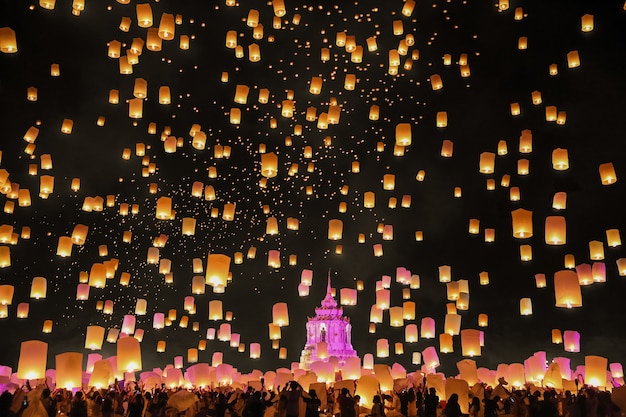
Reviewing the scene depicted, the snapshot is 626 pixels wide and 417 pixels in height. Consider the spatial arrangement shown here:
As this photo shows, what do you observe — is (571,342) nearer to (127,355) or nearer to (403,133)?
(403,133)

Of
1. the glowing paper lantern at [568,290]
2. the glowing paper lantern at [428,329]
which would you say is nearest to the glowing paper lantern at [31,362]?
the glowing paper lantern at [568,290]

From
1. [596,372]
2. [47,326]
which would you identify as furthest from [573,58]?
[47,326]

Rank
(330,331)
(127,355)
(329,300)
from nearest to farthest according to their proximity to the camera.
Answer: (127,355), (330,331), (329,300)

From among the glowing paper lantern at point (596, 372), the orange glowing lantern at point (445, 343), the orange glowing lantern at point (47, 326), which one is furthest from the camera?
the orange glowing lantern at point (47, 326)

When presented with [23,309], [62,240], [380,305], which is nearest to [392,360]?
[380,305]

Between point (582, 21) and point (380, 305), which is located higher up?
point (582, 21)

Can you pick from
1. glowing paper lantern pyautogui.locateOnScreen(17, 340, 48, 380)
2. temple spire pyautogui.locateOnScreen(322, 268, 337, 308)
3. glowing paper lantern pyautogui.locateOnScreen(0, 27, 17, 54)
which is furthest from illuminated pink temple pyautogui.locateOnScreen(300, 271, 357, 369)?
glowing paper lantern pyautogui.locateOnScreen(0, 27, 17, 54)

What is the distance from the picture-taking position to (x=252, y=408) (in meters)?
8.55

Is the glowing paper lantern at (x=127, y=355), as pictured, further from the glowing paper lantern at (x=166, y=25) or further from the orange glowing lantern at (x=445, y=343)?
the orange glowing lantern at (x=445, y=343)

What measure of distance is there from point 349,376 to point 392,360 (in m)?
23.2

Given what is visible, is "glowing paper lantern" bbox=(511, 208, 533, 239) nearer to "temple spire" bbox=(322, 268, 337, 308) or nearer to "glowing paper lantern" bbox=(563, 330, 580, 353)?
"glowing paper lantern" bbox=(563, 330, 580, 353)

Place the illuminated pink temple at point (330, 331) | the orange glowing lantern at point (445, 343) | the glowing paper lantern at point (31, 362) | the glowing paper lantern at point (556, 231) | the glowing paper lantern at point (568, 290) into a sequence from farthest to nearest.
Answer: the illuminated pink temple at point (330, 331), the orange glowing lantern at point (445, 343), the glowing paper lantern at point (556, 231), the glowing paper lantern at point (568, 290), the glowing paper lantern at point (31, 362)

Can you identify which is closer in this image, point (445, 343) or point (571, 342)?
point (445, 343)

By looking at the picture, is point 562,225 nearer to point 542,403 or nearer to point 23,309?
point 542,403
